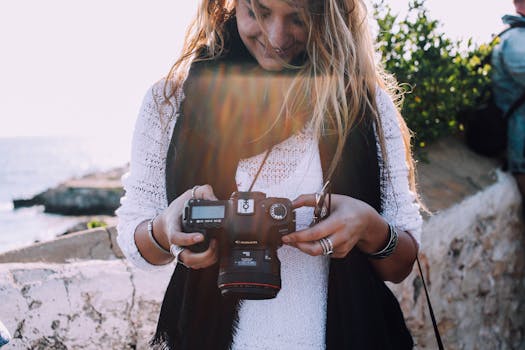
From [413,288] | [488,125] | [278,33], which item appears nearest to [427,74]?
[488,125]

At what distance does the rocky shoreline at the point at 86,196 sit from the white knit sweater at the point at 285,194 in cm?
2946

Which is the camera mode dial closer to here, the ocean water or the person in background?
the ocean water

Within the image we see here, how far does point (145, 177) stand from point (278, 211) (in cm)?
41

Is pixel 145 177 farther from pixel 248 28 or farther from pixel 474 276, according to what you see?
pixel 474 276

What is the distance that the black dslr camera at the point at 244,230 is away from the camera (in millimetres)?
1246

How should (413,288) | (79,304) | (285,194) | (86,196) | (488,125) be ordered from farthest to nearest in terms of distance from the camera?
(86,196), (488,125), (413,288), (79,304), (285,194)

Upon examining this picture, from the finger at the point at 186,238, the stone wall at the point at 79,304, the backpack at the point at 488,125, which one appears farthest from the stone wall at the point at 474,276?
the finger at the point at 186,238

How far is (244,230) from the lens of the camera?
1.27m

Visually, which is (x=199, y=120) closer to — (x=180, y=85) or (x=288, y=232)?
(x=180, y=85)

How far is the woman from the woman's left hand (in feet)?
0.04

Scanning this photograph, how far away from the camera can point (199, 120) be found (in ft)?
5.00

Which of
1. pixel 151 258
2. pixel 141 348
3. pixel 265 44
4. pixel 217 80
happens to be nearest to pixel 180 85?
pixel 217 80

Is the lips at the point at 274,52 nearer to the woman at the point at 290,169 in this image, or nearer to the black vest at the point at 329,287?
the woman at the point at 290,169

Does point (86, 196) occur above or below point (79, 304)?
below
